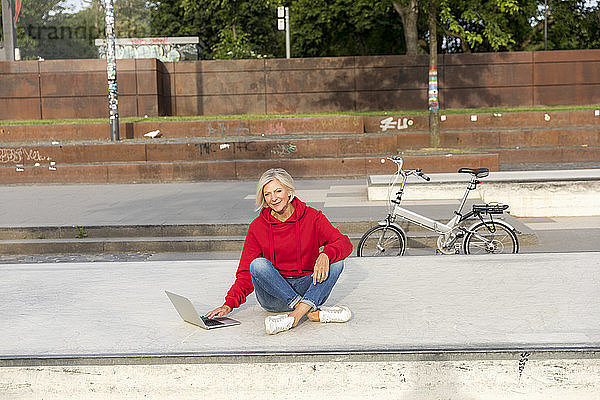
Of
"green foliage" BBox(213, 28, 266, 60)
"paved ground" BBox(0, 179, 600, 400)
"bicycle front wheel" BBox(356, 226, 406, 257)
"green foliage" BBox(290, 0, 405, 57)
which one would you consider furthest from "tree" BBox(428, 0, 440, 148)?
"green foliage" BBox(213, 28, 266, 60)

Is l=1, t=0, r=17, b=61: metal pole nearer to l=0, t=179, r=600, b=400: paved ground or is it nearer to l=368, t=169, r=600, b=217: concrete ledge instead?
l=368, t=169, r=600, b=217: concrete ledge

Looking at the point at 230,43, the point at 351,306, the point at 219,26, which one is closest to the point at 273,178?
the point at 351,306

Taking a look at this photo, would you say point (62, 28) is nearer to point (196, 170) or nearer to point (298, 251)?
point (196, 170)

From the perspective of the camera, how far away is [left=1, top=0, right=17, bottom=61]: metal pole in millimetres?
29438

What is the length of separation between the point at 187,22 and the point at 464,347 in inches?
1528

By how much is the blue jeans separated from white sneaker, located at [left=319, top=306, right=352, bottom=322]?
0.07m

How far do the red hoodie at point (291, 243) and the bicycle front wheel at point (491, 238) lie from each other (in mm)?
4295

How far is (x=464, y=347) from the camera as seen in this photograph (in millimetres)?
4285

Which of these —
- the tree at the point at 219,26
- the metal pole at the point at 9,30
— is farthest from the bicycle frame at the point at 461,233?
the tree at the point at 219,26

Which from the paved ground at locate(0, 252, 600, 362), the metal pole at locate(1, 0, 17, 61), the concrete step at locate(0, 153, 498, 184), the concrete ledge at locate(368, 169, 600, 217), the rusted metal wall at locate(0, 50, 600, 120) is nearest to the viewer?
the paved ground at locate(0, 252, 600, 362)

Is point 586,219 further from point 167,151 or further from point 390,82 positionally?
point 390,82

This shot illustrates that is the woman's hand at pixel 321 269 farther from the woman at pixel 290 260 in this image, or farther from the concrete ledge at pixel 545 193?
the concrete ledge at pixel 545 193

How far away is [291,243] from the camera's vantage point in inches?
192

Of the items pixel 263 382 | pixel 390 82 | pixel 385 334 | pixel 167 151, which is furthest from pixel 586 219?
pixel 390 82
